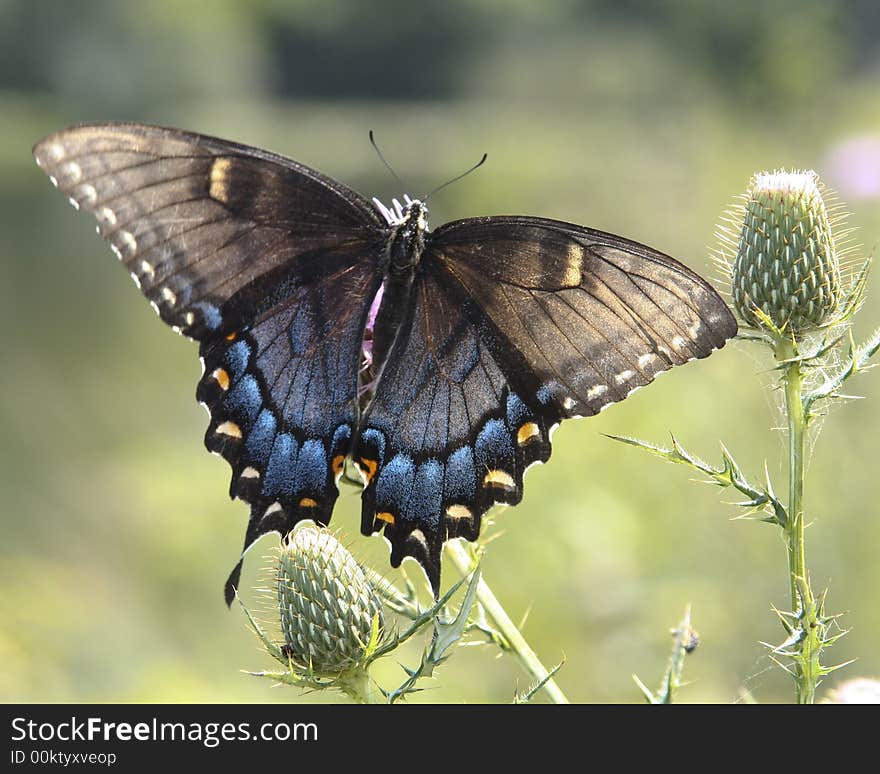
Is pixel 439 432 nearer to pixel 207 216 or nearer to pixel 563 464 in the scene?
pixel 207 216

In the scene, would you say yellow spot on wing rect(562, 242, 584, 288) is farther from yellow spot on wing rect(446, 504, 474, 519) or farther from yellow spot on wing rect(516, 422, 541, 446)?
yellow spot on wing rect(446, 504, 474, 519)

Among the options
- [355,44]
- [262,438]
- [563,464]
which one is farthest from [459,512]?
[355,44]

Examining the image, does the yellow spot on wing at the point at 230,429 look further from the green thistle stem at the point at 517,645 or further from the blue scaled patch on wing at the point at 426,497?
the green thistle stem at the point at 517,645

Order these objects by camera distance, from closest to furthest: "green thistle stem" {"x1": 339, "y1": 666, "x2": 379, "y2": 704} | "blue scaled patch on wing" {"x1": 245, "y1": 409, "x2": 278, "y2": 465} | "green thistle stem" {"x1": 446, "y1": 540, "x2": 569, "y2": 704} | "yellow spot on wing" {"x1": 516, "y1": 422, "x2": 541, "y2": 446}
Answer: "green thistle stem" {"x1": 446, "y1": 540, "x2": 569, "y2": 704}
"green thistle stem" {"x1": 339, "y1": 666, "x2": 379, "y2": 704}
"yellow spot on wing" {"x1": 516, "y1": 422, "x2": 541, "y2": 446}
"blue scaled patch on wing" {"x1": 245, "y1": 409, "x2": 278, "y2": 465}

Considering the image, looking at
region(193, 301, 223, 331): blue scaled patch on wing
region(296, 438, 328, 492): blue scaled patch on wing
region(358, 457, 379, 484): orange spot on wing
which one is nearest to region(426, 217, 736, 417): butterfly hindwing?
region(358, 457, 379, 484): orange spot on wing

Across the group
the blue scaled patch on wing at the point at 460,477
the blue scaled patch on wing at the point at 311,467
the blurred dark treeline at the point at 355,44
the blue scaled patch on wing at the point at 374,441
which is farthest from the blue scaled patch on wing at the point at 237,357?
the blurred dark treeline at the point at 355,44

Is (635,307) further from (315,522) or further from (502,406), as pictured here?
(315,522)
